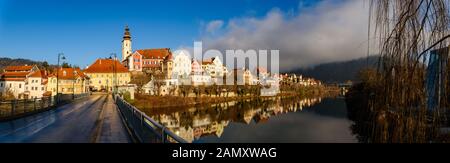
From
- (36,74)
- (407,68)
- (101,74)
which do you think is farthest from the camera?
(101,74)

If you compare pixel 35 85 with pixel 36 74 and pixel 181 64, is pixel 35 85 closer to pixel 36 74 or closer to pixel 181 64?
pixel 36 74

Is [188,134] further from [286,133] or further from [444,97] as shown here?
[444,97]

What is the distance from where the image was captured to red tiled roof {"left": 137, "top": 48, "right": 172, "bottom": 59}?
358 ft

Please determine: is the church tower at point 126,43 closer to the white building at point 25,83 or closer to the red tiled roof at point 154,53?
the red tiled roof at point 154,53

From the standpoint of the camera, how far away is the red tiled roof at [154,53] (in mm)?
109125

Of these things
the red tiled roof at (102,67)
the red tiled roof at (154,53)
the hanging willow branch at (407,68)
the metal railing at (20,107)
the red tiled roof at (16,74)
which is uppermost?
the red tiled roof at (154,53)

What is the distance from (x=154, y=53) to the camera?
111062 millimetres

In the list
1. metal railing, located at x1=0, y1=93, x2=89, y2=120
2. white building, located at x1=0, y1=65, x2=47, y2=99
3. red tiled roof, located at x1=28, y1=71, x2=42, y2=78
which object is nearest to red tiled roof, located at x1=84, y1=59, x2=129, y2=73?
red tiled roof, located at x1=28, y1=71, x2=42, y2=78

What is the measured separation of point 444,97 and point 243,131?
32934 millimetres

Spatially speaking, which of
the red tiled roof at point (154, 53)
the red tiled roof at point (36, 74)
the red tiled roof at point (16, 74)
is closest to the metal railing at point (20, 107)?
the red tiled roof at point (36, 74)

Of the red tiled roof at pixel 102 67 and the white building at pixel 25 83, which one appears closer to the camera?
the white building at pixel 25 83

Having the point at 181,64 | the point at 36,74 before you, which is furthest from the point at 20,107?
the point at 181,64

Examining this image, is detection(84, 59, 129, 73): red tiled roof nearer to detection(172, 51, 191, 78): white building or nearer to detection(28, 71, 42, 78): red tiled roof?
detection(172, 51, 191, 78): white building
